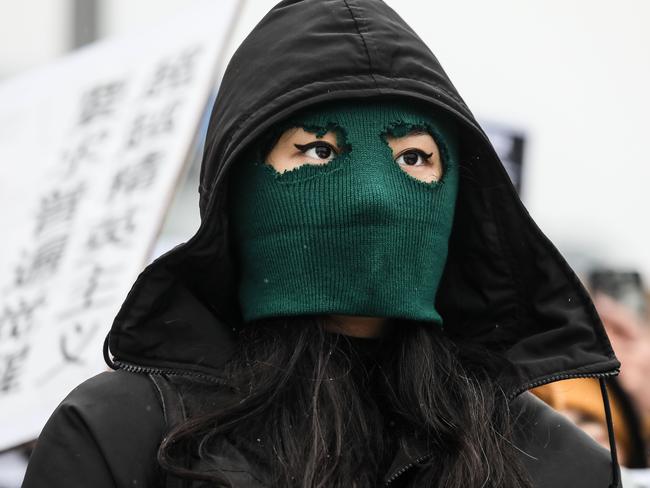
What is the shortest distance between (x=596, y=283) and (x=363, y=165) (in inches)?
111

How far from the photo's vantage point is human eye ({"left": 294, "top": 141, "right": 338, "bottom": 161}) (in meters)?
1.87

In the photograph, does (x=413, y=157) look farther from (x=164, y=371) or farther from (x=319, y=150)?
(x=164, y=371)

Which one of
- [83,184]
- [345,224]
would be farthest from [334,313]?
[83,184]

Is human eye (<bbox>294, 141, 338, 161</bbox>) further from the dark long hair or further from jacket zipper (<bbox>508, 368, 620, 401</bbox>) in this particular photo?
jacket zipper (<bbox>508, 368, 620, 401</bbox>)

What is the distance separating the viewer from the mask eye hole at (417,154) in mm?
1900

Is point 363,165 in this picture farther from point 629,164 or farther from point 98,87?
point 629,164

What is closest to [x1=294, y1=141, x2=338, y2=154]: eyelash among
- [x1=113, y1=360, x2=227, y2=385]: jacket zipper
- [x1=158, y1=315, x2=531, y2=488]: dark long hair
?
[x1=158, y1=315, x2=531, y2=488]: dark long hair

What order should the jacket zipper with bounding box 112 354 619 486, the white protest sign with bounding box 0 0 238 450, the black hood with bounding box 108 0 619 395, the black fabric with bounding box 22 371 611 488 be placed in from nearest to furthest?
the black fabric with bounding box 22 371 611 488
the jacket zipper with bounding box 112 354 619 486
the black hood with bounding box 108 0 619 395
the white protest sign with bounding box 0 0 238 450

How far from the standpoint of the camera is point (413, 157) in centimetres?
193

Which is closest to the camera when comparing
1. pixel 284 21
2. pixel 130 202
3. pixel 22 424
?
pixel 284 21

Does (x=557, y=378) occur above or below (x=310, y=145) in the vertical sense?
below

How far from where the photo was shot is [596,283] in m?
4.43

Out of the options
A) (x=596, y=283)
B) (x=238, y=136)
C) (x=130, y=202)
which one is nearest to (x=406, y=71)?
(x=238, y=136)

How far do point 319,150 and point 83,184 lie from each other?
121 centimetres
